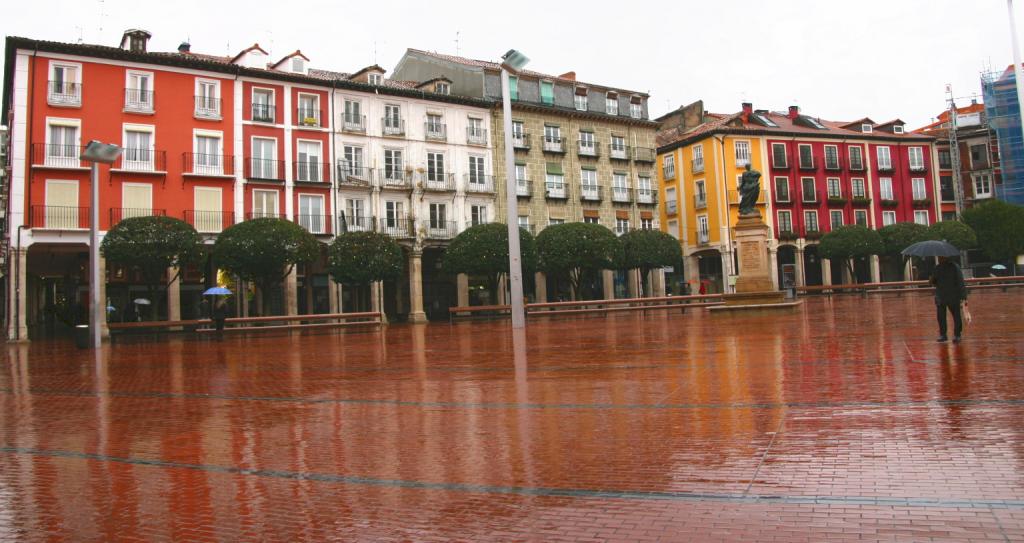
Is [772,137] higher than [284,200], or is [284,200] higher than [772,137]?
[772,137]

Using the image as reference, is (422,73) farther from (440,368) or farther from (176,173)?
(440,368)

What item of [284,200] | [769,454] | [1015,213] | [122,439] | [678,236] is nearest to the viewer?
[769,454]

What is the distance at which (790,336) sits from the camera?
13.9m

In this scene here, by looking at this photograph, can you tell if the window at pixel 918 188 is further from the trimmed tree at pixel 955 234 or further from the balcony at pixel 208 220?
the balcony at pixel 208 220

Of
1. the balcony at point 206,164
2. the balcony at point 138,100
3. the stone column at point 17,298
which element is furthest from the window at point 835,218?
the stone column at point 17,298

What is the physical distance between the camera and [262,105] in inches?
1455

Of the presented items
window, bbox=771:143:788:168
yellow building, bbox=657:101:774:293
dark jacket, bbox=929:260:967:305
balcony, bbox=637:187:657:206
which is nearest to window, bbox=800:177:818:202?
window, bbox=771:143:788:168

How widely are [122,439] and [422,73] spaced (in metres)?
44.3

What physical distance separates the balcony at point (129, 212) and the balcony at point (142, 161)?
171 centimetres

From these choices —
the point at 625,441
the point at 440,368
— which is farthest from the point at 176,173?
the point at 625,441

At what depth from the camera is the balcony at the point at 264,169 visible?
3628 centimetres

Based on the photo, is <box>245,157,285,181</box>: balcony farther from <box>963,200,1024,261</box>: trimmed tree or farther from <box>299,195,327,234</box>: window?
<box>963,200,1024,261</box>: trimmed tree

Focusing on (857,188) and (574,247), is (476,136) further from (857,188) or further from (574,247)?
(857,188)

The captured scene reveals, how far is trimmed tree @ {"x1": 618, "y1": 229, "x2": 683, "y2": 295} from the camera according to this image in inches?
1714
